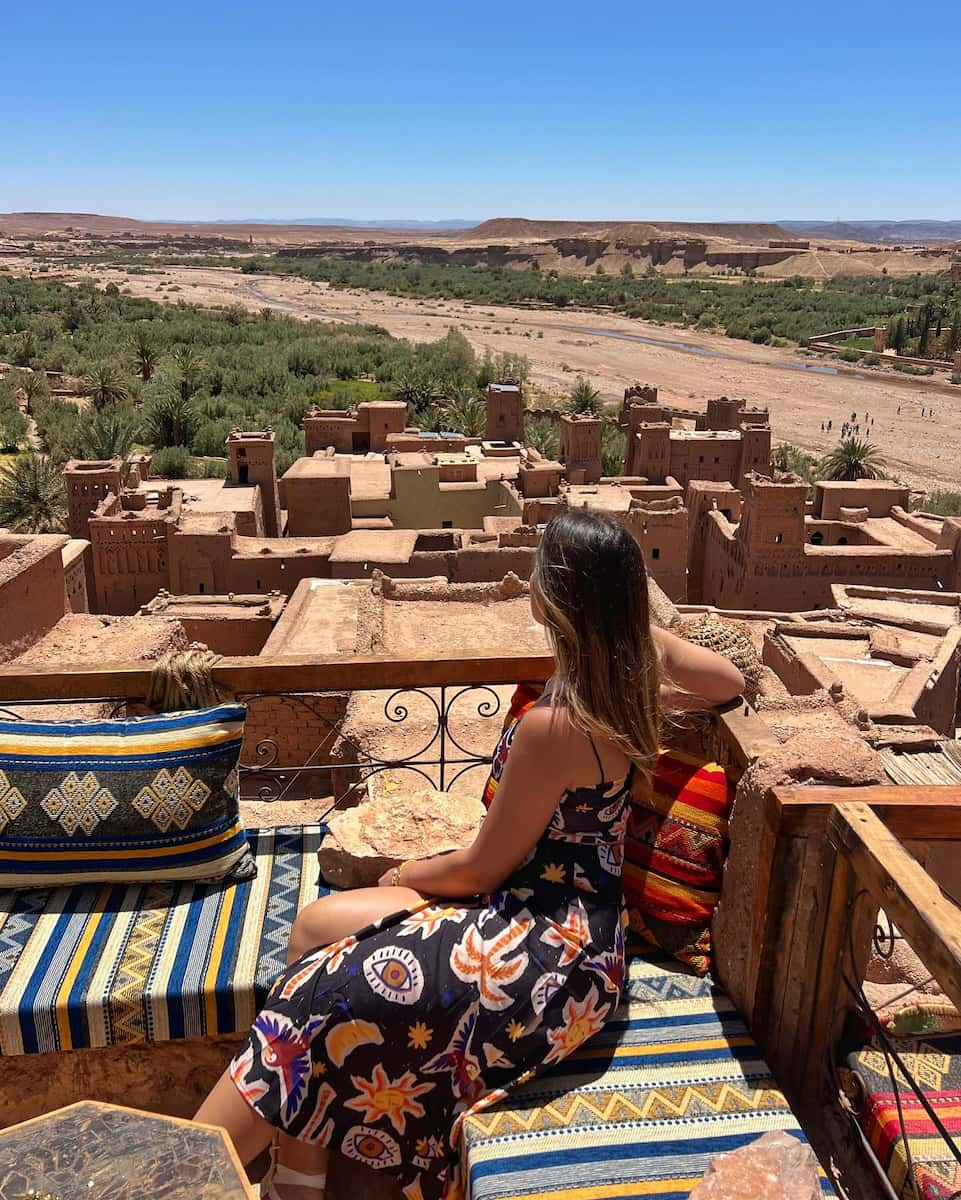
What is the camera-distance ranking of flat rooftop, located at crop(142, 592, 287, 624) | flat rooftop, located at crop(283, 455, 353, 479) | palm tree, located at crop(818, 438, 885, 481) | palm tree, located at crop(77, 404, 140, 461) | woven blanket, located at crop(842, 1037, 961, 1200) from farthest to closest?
palm tree, located at crop(818, 438, 885, 481), palm tree, located at crop(77, 404, 140, 461), flat rooftop, located at crop(283, 455, 353, 479), flat rooftop, located at crop(142, 592, 287, 624), woven blanket, located at crop(842, 1037, 961, 1200)

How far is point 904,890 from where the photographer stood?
2250mm

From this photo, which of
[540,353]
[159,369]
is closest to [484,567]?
[159,369]

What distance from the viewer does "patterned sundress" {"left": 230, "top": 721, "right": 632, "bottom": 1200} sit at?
252 cm

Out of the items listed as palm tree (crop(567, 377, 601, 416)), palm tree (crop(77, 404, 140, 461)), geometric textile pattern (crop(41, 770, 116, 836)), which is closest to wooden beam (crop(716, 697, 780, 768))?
geometric textile pattern (crop(41, 770, 116, 836))

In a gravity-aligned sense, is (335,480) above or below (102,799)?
below

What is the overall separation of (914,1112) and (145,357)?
1605 inches

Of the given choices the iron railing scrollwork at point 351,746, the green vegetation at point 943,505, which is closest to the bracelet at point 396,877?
the iron railing scrollwork at point 351,746

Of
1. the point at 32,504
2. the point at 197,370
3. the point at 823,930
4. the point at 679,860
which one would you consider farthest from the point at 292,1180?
the point at 197,370

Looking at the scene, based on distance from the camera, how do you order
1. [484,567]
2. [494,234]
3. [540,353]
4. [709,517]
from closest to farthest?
[484,567] → [709,517] → [540,353] → [494,234]

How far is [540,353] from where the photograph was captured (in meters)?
54.7

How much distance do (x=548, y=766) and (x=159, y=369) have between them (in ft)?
124

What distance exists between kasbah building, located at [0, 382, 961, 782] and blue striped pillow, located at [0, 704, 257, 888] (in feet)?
5.51

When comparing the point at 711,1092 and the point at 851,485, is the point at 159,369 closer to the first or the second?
the point at 851,485

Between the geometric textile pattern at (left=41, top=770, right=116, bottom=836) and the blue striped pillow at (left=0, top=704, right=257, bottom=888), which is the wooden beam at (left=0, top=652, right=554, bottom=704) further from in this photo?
the geometric textile pattern at (left=41, top=770, right=116, bottom=836)
